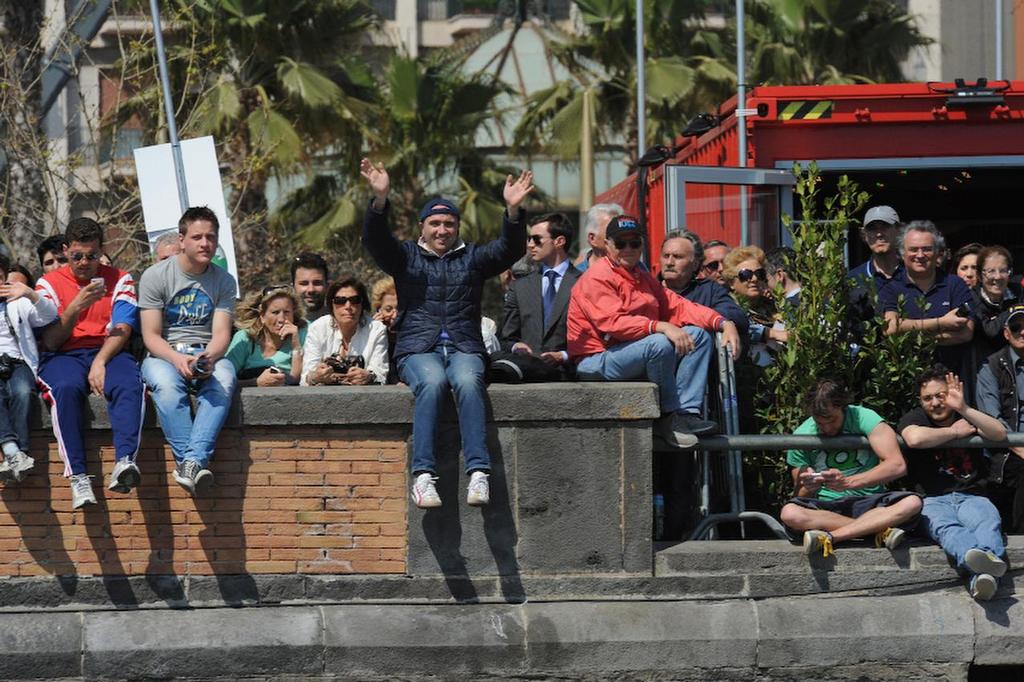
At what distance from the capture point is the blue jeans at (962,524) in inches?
308

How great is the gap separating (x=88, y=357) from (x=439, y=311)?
188 cm

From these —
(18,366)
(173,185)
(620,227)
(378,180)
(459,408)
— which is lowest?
(459,408)

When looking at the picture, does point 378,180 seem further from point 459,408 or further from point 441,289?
point 459,408

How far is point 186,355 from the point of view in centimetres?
783

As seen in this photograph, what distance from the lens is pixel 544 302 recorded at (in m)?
9.21

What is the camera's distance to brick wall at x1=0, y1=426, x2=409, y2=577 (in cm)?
786

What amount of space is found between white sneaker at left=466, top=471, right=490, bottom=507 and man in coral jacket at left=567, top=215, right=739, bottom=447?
94 cm

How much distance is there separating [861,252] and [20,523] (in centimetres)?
723

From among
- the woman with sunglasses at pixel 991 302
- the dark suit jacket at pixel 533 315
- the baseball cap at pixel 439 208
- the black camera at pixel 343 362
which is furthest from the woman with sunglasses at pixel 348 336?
the woman with sunglasses at pixel 991 302

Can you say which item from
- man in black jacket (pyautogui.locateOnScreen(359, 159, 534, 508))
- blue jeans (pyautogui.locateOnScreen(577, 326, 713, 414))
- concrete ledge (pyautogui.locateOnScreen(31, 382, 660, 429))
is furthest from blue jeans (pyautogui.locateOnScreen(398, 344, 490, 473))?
blue jeans (pyautogui.locateOnScreen(577, 326, 713, 414))

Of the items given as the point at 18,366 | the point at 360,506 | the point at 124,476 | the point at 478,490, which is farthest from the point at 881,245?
the point at 18,366

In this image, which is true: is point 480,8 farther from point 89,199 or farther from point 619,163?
point 89,199

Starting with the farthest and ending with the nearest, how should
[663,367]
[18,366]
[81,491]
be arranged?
[663,367] < [18,366] < [81,491]

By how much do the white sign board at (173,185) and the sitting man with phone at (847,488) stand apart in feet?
14.2
